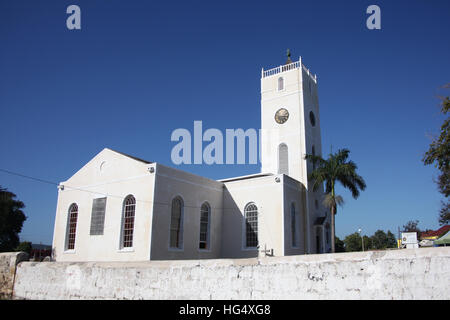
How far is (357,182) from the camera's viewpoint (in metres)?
24.5

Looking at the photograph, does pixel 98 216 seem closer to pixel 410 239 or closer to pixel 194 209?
pixel 194 209

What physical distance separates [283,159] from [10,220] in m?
31.0

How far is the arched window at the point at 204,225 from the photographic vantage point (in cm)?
2358

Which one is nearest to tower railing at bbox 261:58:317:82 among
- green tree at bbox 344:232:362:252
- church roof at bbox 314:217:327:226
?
church roof at bbox 314:217:327:226

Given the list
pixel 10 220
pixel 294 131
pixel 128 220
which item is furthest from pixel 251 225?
pixel 10 220

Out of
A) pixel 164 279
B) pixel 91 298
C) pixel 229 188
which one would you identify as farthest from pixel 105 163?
pixel 164 279

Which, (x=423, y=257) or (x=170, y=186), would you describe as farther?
(x=170, y=186)

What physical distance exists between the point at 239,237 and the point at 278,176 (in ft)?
16.2

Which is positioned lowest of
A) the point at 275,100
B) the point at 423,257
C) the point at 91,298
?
the point at 91,298

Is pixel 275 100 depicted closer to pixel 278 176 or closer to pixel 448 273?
pixel 278 176

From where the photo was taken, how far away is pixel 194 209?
22750 millimetres

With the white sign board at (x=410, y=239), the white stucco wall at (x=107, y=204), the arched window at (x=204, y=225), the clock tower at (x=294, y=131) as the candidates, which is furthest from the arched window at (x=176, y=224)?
the white sign board at (x=410, y=239)

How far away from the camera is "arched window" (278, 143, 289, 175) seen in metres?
28.7
